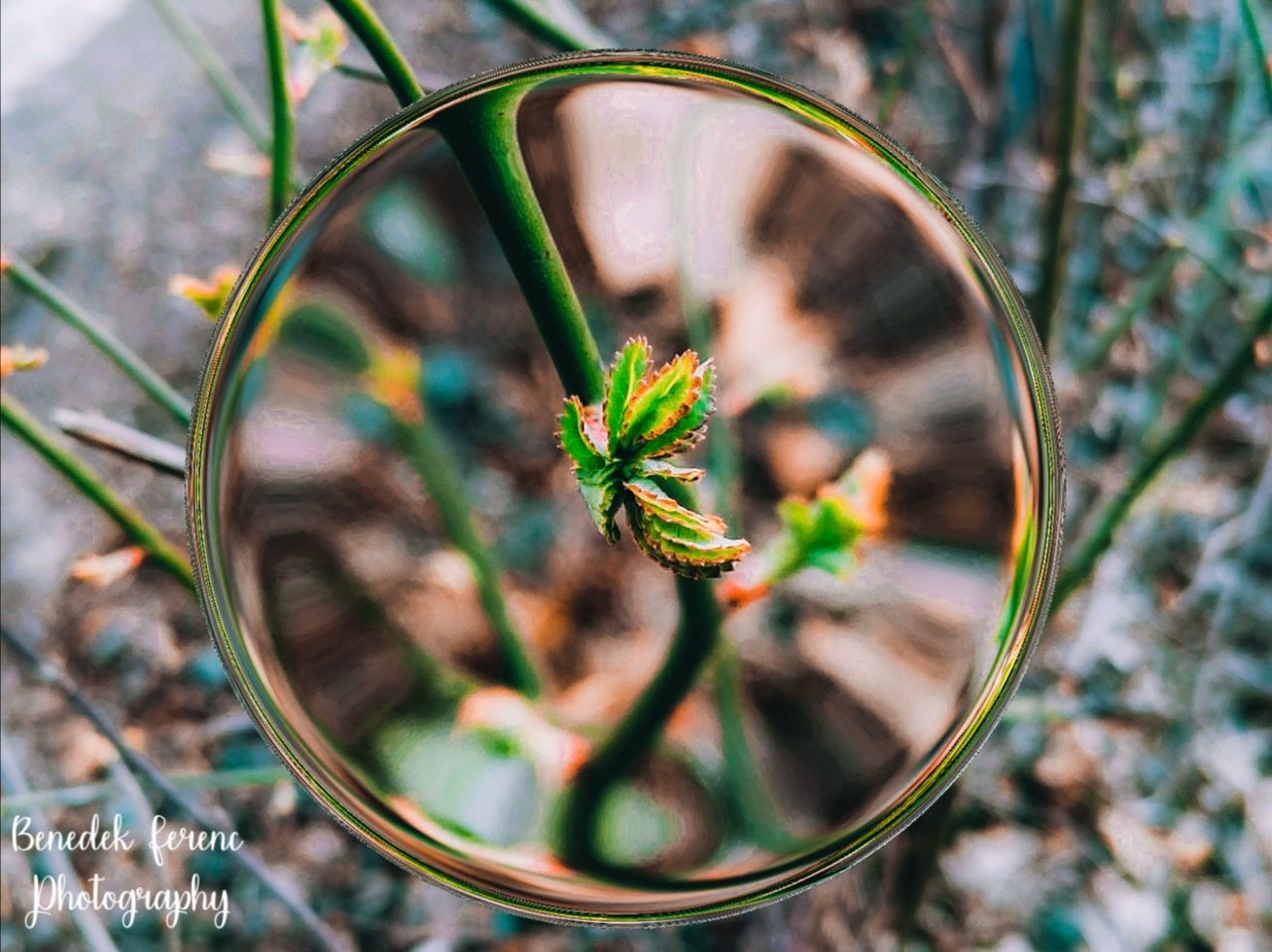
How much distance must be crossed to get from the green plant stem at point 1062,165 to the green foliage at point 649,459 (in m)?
0.31

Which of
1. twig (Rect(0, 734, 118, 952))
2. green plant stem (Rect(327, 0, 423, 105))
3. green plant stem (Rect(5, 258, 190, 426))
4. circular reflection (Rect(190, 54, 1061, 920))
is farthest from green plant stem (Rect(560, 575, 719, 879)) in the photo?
twig (Rect(0, 734, 118, 952))

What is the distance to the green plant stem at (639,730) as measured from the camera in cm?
26

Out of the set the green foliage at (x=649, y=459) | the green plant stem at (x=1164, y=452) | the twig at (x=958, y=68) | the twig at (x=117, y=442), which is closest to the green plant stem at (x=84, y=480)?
the twig at (x=117, y=442)

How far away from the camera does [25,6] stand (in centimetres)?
62

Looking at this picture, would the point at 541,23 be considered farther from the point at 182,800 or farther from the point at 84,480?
the point at 182,800

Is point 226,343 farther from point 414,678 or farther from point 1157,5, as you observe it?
point 1157,5

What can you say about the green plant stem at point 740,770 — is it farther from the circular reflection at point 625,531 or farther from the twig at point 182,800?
the twig at point 182,800

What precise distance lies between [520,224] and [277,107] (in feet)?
0.50

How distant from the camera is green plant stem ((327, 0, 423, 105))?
10.7 inches

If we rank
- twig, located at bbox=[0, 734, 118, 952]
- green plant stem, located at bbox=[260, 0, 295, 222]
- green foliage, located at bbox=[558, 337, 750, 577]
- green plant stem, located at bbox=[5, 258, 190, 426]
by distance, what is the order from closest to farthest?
green foliage, located at bbox=[558, 337, 750, 577]
green plant stem, located at bbox=[260, 0, 295, 222]
green plant stem, located at bbox=[5, 258, 190, 426]
twig, located at bbox=[0, 734, 118, 952]

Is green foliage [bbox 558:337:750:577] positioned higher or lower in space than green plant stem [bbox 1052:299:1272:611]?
lower

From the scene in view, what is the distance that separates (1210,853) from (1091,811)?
0.07 meters

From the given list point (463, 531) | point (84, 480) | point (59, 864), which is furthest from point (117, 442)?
point (59, 864)

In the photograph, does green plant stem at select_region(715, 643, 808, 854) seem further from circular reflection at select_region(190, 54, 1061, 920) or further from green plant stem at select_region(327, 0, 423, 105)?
green plant stem at select_region(327, 0, 423, 105)
